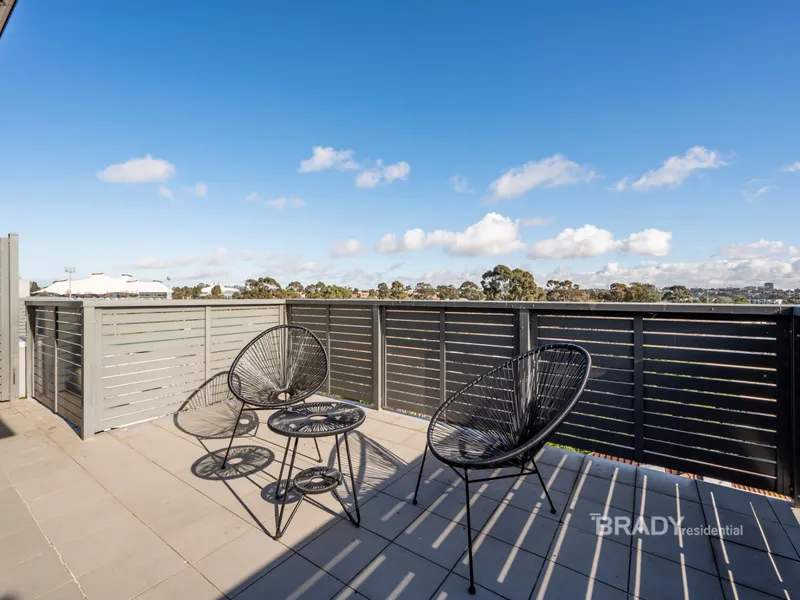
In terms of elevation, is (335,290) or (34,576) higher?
(335,290)

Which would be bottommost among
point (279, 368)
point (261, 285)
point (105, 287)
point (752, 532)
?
point (752, 532)

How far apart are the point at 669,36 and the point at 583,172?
39.6ft

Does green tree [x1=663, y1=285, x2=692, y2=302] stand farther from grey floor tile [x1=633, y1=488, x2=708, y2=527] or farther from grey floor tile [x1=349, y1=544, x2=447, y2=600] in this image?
grey floor tile [x1=349, y1=544, x2=447, y2=600]

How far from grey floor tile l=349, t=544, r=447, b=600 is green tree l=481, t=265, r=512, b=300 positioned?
1795 centimetres

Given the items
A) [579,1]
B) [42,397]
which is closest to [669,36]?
[579,1]

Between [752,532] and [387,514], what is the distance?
1733 millimetres

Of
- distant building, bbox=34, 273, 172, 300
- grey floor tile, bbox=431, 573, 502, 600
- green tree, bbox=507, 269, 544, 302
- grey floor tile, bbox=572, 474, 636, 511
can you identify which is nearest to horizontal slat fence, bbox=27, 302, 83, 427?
grey floor tile, bbox=431, 573, 502, 600

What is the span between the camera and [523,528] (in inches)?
68.2

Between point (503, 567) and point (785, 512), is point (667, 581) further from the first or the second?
point (785, 512)

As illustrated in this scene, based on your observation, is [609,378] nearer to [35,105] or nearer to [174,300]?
[174,300]

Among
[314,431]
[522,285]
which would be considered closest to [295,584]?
[314,431]

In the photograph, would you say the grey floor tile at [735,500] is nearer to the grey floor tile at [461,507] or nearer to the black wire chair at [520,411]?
the black wire chair at [520,411]

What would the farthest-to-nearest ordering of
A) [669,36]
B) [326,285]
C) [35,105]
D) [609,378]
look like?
[326,285] → [669,36] → [35,105] → [609,378]

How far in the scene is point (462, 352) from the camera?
9.74 ft
